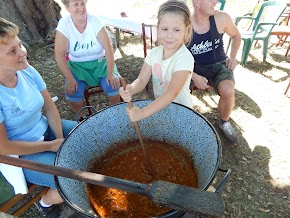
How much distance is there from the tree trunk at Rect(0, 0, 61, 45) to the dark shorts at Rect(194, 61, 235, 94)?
340cm

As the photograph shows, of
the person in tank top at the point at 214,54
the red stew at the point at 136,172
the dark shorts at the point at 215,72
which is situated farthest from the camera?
the dark shorts at the point at 215,72

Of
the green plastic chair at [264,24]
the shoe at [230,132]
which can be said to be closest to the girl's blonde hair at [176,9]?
the shoe at [230,132]

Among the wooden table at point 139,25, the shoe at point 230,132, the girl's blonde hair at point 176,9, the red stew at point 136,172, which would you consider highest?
the girl's blonde hair at point 176,9

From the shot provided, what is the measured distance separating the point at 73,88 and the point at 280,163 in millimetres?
2203

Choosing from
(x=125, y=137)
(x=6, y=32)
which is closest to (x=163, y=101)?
(x=125, y=137)

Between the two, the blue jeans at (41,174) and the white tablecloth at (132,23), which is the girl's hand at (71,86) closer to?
the blue jeans at (41,174)

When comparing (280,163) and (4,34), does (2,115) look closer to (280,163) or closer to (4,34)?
(4,34)

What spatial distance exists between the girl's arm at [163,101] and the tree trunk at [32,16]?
4018mm

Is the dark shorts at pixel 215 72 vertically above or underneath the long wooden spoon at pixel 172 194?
underneath

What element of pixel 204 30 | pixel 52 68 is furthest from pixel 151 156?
pixel 52 68

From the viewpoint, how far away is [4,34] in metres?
1.64

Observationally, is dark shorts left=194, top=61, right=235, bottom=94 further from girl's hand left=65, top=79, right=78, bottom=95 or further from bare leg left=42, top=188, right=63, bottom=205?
bare leg left=42, top=188, right=63, bottom=205

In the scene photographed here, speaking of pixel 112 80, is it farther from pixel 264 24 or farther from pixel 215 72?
pixel 264 24

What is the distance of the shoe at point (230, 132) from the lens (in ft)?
9.39
